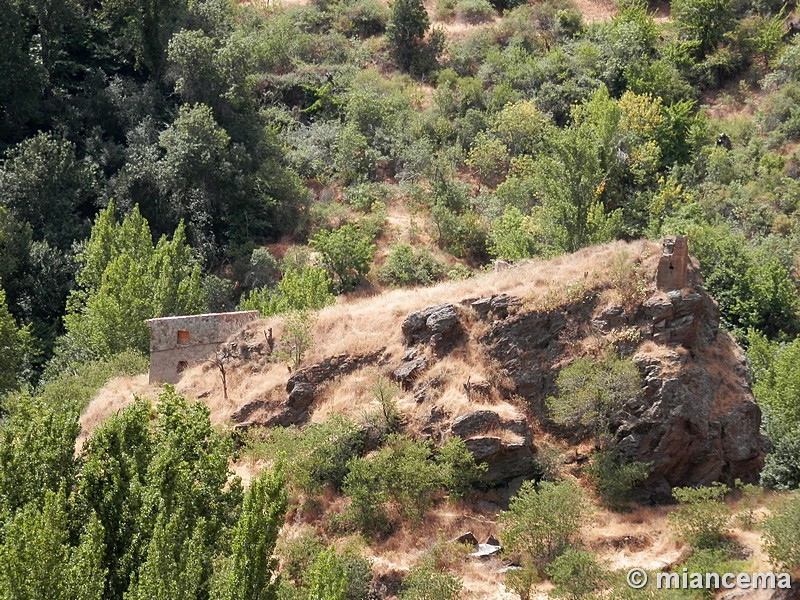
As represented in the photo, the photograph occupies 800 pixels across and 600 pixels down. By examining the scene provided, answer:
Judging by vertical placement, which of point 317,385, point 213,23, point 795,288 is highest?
point 213,23

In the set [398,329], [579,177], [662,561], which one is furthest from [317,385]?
[579,177]

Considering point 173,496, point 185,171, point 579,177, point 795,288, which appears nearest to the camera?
point 173,496

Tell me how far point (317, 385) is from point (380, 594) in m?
7.86

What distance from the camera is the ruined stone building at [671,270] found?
34.8 meters

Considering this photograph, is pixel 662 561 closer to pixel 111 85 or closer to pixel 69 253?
pixel 69 253

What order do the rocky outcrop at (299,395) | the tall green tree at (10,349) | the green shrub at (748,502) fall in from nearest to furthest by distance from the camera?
the green shrub at (748,502), the rocky outcrop at (299,395), the tall green tree at (10,349)

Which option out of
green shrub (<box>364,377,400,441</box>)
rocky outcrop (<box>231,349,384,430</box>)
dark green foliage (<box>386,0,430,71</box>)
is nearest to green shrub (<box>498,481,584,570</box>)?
green shrub (<box>364,377,400,441</box>)

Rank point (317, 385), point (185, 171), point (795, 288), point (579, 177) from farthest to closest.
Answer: point (185, 171) < point (795, 288) < point (579, 177) < point (317, 385)

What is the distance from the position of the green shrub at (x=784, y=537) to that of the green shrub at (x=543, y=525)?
4469 millimetres

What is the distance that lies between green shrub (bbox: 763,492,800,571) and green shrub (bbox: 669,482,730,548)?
43.5 inches

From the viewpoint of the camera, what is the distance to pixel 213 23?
6538 cm

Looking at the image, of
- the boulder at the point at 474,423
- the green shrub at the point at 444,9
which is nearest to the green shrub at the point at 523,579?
the boulder at the point at 474,423

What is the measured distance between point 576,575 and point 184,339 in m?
15.9

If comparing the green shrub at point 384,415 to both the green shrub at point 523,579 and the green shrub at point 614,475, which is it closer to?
the green shrub at point 614,475
